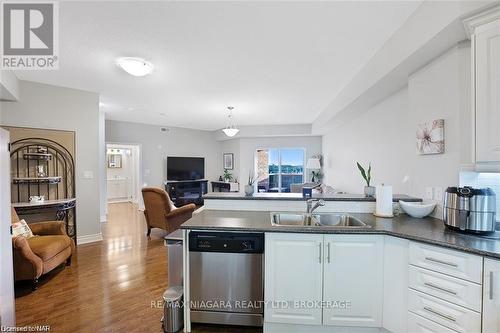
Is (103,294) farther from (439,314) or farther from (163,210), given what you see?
(439,314)

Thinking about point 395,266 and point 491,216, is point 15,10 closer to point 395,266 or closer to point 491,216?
point 395,266

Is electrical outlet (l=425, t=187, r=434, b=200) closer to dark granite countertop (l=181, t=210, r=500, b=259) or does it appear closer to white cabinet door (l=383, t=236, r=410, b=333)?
dark granite countertop (l=181, t=210, r=500, b=259)

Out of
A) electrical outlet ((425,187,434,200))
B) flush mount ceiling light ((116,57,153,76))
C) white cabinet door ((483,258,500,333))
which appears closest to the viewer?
white cabinet door ((483,258,500,333))

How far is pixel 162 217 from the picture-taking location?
4262 millimetres

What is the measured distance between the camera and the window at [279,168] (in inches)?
309

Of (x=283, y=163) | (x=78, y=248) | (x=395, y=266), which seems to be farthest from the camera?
(x=283, y=163)

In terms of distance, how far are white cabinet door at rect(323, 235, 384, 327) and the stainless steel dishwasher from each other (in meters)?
0.54

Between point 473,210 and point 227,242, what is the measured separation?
177cm

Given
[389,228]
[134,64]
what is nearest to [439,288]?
[389,228]

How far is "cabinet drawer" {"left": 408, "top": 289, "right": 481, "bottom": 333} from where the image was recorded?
1.34m

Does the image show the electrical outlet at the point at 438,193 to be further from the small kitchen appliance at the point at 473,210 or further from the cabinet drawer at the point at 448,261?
the cabinet drawer at the point at 448,261

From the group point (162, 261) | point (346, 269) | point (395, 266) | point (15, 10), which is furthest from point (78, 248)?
point (395, 266)

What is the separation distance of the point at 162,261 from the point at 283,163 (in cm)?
551

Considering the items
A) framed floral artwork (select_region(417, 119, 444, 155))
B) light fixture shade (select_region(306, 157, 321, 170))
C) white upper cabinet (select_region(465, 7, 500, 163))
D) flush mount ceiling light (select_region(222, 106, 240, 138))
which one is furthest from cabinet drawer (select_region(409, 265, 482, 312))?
light fixture shade (select_region(306, 157, 321, 170))
